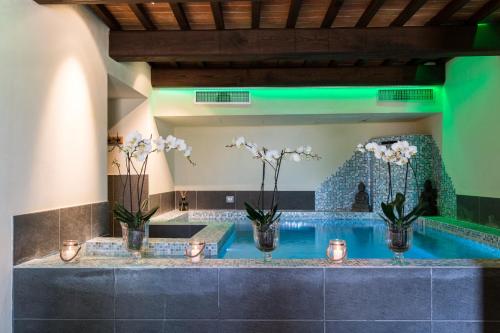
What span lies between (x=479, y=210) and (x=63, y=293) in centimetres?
411

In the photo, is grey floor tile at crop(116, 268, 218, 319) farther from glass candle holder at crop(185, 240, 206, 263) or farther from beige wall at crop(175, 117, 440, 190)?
beige wall at crop(175, 117, 440, 190)

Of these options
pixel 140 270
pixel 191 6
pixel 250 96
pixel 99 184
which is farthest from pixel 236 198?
pixel 140 270

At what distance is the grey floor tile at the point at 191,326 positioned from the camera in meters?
2.09

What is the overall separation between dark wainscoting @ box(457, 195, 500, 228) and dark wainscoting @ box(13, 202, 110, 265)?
373cm

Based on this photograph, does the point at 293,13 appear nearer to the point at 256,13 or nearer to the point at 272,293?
the point at 256,13

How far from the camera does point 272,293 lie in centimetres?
208

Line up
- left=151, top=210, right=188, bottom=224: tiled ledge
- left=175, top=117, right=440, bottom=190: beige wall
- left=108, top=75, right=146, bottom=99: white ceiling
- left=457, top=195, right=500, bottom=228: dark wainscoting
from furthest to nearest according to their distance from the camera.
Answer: left=175, top=117, right=440, bottom=190: beige wall
left=151, top=210, right=188, bottom=224: tiled ledge
left=457, top=195, right=500, bottom=228: dark wainscoting
left=108, top=75, right=146, bottom=99: white ceiling

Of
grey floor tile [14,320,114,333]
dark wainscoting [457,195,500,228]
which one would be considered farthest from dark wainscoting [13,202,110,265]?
dark wainscoting [457,195,500,228]

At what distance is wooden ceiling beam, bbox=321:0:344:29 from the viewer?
2.97 metres

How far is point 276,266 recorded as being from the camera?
6.88 ft

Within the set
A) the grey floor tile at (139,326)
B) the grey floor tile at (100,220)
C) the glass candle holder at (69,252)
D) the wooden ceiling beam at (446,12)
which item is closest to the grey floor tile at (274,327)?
the grey floor tile at (139,326)

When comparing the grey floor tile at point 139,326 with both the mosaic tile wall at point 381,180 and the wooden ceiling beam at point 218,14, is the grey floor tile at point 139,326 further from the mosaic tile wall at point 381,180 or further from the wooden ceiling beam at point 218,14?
the mosaic tile wall at point 381,180

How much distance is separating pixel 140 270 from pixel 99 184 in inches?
55.4

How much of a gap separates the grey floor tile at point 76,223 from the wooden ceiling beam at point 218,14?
181cm
